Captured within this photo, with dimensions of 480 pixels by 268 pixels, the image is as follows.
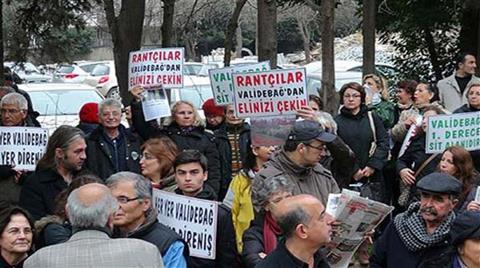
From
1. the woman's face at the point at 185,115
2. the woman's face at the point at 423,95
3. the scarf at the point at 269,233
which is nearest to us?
the scarf at the point at 269,233

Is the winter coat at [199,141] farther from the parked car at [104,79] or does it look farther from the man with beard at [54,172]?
the parked car at [104,79]

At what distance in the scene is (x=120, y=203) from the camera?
5684 millimetres

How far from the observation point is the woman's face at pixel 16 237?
5633 millimetres

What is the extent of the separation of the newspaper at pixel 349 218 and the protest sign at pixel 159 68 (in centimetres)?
403

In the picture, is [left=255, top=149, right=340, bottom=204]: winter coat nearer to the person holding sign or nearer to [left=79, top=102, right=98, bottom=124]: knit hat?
the person holding sign

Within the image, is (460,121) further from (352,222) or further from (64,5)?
(64,5)

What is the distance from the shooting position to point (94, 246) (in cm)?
479

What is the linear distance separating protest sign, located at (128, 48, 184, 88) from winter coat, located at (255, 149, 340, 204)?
3.59m

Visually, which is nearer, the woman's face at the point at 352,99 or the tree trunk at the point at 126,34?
the woman's face at the point at 352,99

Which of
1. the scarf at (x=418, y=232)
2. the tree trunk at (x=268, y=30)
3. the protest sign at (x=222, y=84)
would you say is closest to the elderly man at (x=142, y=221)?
the scarf at (x=418, y=232)

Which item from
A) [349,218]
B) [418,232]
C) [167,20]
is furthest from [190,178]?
[167,20]

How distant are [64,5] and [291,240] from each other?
12.8 meters

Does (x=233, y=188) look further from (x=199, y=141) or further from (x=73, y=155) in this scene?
(x=199, y=141)

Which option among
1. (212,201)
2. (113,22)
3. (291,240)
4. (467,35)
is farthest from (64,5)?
(291,240)
